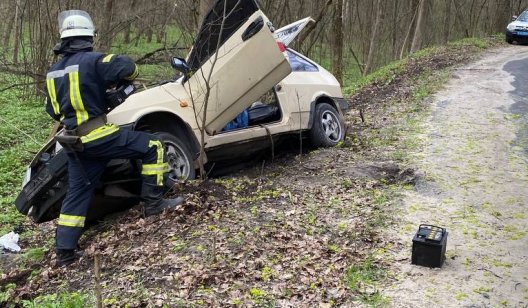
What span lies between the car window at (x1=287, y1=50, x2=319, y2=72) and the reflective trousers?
135 inches

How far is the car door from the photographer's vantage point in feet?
19.9

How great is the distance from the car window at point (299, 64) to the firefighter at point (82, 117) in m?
3.47

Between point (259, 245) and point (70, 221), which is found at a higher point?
point (70, 221)

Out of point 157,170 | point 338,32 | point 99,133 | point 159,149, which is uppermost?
point 338,32

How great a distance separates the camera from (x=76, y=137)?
4.95m

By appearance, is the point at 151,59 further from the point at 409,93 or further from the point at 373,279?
the point at 373,279

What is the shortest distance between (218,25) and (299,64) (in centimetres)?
227

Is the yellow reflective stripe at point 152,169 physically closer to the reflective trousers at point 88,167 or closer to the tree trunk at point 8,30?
the reflective trousers at point 88,167

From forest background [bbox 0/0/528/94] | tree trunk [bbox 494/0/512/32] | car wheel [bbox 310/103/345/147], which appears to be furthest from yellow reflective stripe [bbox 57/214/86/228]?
tree trunk [bbox 494/0/512/32]

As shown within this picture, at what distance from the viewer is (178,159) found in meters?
5.95

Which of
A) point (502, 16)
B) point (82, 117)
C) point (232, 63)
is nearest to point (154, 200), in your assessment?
point (82, 117)

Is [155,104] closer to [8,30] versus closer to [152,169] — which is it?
[152,169]

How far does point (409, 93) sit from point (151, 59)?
6.82 metres

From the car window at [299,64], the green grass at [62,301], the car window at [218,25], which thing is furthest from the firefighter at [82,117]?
the car window at [299,64]
